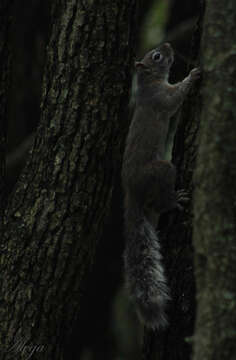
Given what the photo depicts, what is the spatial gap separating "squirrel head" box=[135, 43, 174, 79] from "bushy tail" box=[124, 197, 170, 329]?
1544 mm

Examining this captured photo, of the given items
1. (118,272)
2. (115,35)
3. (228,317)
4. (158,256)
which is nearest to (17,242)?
(158,256)

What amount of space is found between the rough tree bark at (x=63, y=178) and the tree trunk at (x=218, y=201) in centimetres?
165

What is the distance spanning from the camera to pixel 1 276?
4.00 m

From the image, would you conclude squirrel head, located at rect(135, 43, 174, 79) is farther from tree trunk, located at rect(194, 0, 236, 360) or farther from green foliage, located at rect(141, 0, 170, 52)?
green foliage, located at rect(141, 0, 170, 52)

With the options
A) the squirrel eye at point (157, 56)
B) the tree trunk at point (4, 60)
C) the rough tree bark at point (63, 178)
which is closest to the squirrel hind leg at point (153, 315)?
the rough tree bark at point (63, 178)

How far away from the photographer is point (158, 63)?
17.9ft

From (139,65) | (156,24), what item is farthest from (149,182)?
(156,24)

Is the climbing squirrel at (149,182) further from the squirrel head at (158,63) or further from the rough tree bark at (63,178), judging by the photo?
the rough tree bark at (63,178)

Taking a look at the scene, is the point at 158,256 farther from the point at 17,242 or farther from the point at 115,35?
the point at 115,35

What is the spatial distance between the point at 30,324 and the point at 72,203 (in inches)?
29.9

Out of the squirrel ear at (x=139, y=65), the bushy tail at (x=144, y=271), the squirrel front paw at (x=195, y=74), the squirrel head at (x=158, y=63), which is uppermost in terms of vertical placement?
the squirrel head at (x=158, y=63)

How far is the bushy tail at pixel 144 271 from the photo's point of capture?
11.8ft

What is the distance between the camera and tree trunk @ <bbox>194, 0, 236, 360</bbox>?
7.73 ft

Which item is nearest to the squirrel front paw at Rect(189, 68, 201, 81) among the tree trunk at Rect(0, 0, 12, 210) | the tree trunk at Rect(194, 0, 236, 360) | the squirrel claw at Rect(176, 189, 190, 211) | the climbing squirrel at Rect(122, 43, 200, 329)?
the climbing squirrel at Rect(122, 43, 200, 329)
